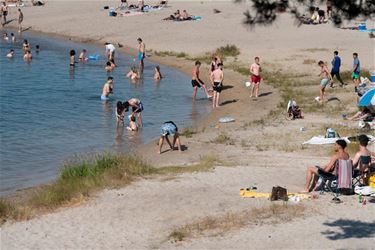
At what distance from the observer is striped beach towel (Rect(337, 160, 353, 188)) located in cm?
1367

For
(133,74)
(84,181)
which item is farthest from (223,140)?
(133,74)

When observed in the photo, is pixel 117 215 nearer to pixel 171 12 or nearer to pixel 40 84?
pixel 40 84

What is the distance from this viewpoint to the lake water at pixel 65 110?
19.0 metres

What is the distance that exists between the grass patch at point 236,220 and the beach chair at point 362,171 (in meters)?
1.62

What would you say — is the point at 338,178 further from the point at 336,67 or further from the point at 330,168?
the point at 336,67

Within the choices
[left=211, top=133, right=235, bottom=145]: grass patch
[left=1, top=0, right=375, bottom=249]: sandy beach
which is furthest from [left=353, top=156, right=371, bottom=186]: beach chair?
[left=211, top=133, right=235, bottom=145]: grass patch

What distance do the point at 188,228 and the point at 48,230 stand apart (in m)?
2.28

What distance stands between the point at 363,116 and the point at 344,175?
7249mm

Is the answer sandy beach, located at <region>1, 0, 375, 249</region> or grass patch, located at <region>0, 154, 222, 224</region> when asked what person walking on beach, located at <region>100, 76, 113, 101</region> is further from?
grass patch, located at <region>0, 154, 222, 224</region>

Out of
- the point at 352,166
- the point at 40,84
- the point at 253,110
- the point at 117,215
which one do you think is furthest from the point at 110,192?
the point at 40,84

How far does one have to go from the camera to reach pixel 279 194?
44.4 ft

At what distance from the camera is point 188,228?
12.1m

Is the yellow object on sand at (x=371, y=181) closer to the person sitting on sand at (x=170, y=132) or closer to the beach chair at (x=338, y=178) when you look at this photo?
the beach chair at (x=338, y=178)

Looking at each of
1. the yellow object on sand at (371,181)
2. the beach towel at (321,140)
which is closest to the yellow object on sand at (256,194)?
the yellow object on sand at (371,181)
